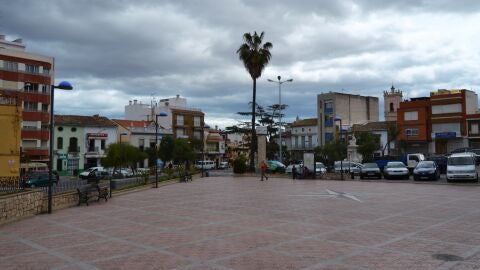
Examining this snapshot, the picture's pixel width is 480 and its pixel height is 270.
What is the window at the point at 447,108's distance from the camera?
56.6 metres

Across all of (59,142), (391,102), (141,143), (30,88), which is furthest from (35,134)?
(391,102)

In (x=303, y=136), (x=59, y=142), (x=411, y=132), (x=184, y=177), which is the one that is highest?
(x=303, y=136)

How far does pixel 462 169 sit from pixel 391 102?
184 feet

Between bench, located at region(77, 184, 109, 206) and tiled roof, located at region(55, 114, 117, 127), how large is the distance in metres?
43.3

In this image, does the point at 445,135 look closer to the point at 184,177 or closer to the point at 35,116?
the point at 184,177

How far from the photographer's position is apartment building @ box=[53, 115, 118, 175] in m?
59.3

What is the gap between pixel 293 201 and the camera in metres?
18.3

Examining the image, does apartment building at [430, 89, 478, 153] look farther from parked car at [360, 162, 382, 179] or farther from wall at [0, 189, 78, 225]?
wall at [0, 189, 78, 225]

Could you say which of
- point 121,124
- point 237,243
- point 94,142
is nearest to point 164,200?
point 237,243

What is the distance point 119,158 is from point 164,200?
26654 millimetres

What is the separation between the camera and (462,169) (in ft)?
86.0

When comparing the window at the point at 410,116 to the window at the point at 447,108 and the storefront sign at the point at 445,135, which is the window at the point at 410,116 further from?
the storefront sign at the point at 445,135

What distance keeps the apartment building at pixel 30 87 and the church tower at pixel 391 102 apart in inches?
2220

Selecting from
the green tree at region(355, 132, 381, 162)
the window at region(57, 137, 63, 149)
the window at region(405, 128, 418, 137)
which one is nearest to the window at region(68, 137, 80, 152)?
the window at region(57, 137, 63, 149)
